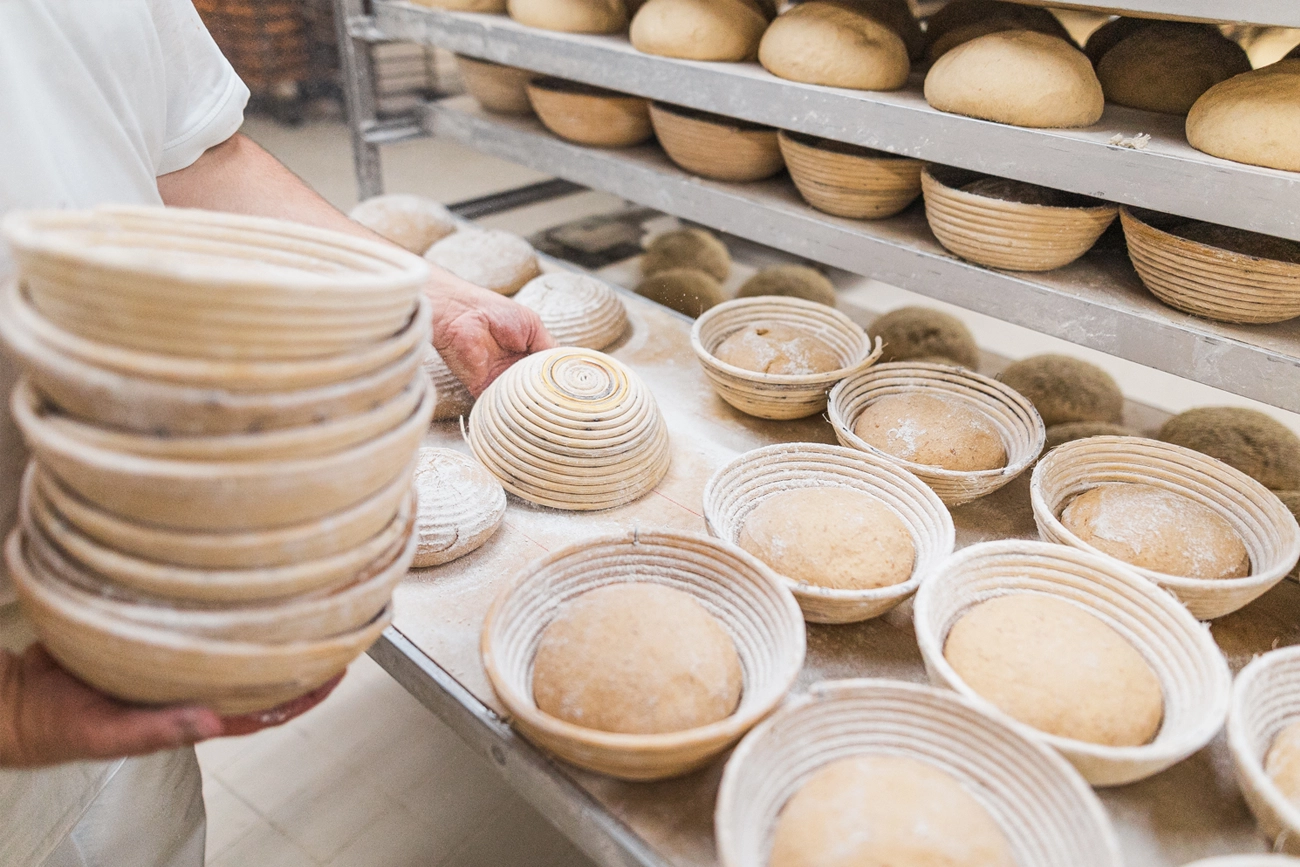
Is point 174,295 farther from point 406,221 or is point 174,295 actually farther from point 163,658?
point 406,221

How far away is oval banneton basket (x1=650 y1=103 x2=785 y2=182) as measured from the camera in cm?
206

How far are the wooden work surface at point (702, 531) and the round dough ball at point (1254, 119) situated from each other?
74 centimetres

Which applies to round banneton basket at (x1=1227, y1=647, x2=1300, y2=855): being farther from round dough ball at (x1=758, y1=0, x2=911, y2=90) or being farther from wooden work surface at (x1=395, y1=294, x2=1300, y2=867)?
round dough ball at (x1=758, y1=0, x2=911, y2=90)

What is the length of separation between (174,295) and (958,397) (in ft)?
5.10

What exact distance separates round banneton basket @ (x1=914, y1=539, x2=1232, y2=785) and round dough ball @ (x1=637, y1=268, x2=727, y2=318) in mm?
1637

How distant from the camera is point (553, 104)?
2.41 metres

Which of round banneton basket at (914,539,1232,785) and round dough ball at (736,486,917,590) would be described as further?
round dough ball at (736,486,917,590)

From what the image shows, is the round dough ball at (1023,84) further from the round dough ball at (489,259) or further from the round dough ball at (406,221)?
the round dough ball at (406,221)

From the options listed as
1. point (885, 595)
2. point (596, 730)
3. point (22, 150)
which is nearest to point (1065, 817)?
point (885, 595)

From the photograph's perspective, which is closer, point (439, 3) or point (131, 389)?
point (131, 389)

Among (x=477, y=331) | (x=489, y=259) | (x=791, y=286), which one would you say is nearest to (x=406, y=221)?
(x=489, y=259)

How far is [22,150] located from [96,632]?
68cm

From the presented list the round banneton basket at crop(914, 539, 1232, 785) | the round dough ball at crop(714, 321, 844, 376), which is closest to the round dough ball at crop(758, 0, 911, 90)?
the round dough ball at crop(714, 321, 844, 376)

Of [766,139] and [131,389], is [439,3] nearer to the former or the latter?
[766,139]
